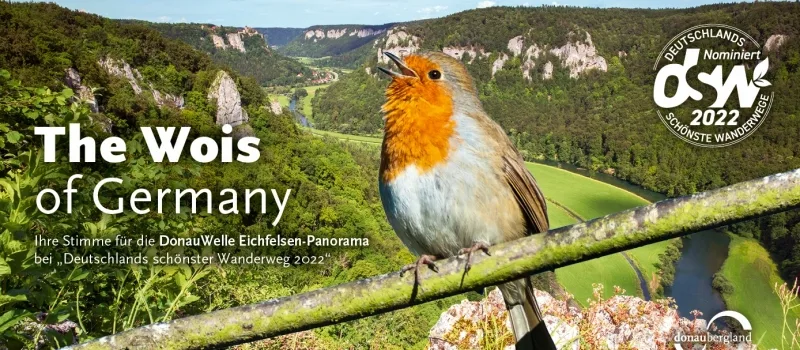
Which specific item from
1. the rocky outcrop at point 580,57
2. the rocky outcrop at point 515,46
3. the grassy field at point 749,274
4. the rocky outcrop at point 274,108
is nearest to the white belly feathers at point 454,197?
the grassy field at point 749,274

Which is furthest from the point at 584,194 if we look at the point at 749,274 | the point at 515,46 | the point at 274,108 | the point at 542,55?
the point at 515,46

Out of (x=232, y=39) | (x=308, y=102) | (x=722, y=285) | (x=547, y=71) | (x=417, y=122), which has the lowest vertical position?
(x=722, y=285)

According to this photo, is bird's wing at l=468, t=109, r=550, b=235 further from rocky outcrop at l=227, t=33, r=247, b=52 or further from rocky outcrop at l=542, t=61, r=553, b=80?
rocky outcrop at l=227, t=33, r=247, b=52

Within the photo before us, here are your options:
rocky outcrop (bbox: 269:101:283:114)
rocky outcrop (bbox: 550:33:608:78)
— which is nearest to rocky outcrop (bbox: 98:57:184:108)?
rocky outcrop (bbox: 269:101:283:114)

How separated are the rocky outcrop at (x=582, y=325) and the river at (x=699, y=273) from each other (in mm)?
41522

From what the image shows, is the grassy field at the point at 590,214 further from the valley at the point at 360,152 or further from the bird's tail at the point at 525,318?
the bird's tail at the point at 525,318

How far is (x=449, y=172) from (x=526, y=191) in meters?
0.64

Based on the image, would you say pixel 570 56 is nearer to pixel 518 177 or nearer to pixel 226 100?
pixel 226 100

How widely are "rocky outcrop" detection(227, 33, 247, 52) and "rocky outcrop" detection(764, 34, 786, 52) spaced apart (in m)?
131

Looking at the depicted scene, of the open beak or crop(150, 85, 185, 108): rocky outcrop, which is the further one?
crop(150, 85, 185, 108): rocky outcrop

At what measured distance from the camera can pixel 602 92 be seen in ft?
365

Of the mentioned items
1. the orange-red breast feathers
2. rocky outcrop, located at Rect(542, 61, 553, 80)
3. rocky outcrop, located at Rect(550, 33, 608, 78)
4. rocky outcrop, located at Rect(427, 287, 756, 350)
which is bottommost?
rocky outcrop, located at Rect(427, 287, 756, 350)

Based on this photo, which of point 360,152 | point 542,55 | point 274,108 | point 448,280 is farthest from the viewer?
point 542,55

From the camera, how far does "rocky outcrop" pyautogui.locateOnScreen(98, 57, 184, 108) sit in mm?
51812
